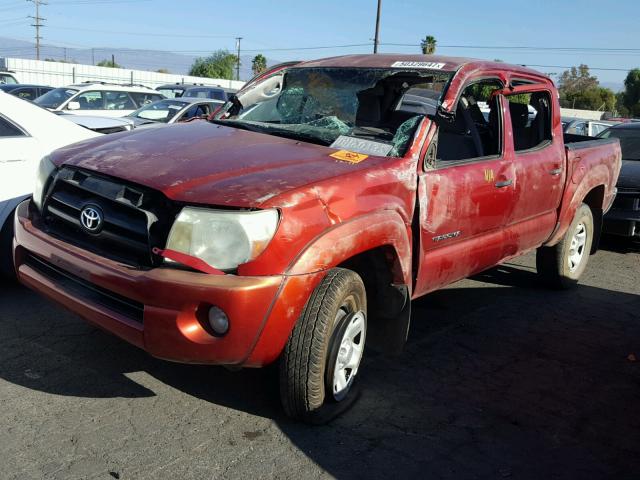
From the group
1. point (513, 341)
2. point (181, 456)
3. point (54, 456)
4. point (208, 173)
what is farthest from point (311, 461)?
point (513, 341)

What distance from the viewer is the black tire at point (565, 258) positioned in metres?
5.95

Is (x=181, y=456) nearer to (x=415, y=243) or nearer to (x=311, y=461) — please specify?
(x=311, y=461)

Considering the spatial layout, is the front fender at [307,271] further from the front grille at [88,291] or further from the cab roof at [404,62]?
the cab roof at [404,62]

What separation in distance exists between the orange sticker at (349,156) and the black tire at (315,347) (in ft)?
2.09

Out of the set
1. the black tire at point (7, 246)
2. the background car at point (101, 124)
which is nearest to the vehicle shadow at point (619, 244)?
the background car at point (101, 124)

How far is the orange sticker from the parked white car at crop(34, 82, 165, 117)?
11.4 m

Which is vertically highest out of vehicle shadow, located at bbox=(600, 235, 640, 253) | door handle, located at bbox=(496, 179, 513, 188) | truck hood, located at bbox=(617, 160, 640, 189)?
door handle, located at bbox=(496, 179, 513, 188)

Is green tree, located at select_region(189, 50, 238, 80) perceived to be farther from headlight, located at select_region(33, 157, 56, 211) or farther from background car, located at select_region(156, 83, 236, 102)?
headlight, located at select_region(33, 157, 56, 211)

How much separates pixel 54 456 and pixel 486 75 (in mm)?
3503

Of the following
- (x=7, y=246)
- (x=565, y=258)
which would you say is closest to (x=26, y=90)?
(x=7, y=246)

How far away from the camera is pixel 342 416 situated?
3488mm

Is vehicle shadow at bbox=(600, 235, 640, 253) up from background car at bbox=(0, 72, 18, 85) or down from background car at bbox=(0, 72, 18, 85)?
down

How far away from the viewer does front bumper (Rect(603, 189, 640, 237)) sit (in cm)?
770

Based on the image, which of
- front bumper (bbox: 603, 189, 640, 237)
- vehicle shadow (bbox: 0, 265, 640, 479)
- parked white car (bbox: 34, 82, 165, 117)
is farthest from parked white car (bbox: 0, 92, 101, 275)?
parked white car (bbox: 34, 82, 165, 117)
